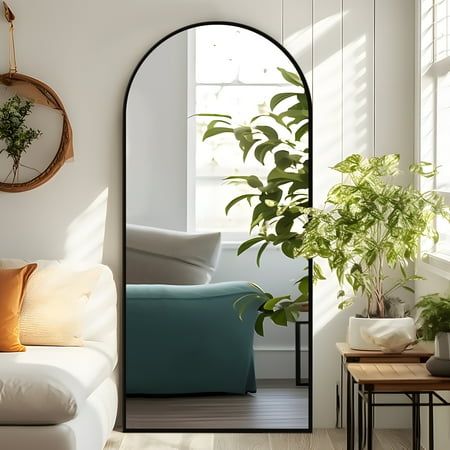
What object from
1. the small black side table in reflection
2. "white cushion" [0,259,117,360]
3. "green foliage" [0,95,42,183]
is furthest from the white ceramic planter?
"green foliage" [0,95,42,183]


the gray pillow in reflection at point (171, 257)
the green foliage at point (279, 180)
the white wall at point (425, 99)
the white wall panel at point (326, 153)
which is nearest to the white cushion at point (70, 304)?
the gray pillow in reflection at point (171, 257)

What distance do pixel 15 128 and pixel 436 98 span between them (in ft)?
6.74

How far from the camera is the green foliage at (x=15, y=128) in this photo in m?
4.68

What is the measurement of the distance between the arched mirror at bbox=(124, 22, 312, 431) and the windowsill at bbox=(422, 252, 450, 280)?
64cm

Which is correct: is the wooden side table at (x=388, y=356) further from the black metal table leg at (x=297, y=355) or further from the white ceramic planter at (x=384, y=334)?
the black metal table leg at (x=297, y=355)

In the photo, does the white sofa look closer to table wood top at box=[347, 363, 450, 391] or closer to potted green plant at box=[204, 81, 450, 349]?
potted green plant at box=[204, 81, 450, 349]

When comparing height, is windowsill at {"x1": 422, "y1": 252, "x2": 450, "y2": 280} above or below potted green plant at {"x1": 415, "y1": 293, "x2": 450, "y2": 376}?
above

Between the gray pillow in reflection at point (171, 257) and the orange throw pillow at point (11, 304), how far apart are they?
57 cm

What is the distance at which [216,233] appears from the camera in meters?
4.76

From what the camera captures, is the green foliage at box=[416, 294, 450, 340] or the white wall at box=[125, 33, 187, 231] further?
the white wall at box=[125, 33, 187, 231]

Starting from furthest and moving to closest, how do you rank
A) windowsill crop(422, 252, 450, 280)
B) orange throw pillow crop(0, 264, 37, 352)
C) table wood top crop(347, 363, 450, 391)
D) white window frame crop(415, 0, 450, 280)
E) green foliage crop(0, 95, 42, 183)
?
green foliage crop(0, 95, 42, 183), white window frame crop(415, 0, 450, 280), orange throw pillow crop(0, 264, 37, 352), windowsill crop(422, 252, 450, 280), table wood top crop(347, 363, 450, 391)

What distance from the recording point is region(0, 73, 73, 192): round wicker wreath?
4707 millimetres

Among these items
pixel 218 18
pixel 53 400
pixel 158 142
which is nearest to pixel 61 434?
pixel 53 400

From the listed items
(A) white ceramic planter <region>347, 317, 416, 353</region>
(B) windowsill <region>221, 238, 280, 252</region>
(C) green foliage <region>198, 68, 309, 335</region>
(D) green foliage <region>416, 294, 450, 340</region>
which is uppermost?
(C) green foliage <region>198, 68, 309, 335</region>
